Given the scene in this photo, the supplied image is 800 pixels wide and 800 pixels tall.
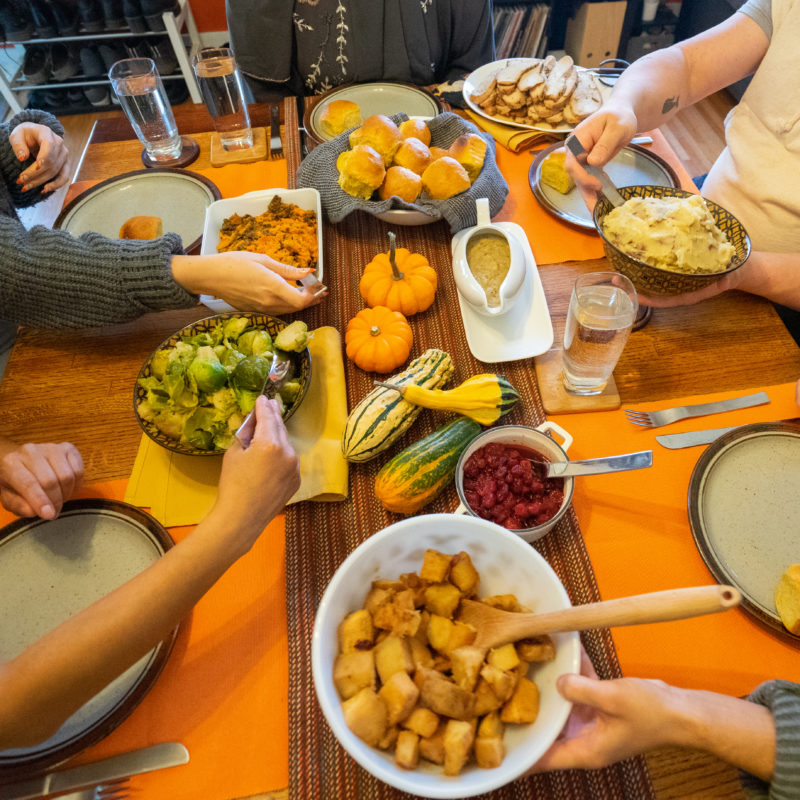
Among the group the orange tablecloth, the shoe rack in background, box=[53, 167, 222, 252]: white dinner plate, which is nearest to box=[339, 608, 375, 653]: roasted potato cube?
the orange tablecloth

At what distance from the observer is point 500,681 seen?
715mm

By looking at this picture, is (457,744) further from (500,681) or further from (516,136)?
(516,136)

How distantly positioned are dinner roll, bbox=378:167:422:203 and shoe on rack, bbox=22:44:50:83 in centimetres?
424

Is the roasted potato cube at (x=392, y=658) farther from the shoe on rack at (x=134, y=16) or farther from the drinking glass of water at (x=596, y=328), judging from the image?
the shoe on rack at (x=134, y=16)

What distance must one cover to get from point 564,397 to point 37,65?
5043 millimetres

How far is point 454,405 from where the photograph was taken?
3.64 feet

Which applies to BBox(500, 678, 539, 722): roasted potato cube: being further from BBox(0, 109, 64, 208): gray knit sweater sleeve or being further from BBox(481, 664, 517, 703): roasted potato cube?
BBox(0, 109, 64, 208): gray knit sweater sleeve

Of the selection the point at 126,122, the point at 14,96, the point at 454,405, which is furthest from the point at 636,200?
the point at 14,96

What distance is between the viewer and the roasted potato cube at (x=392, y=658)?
734 mm

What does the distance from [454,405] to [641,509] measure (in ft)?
1.38

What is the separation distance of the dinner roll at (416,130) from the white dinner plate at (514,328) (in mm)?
417

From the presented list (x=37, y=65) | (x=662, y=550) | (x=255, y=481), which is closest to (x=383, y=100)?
(x=255, y=481)

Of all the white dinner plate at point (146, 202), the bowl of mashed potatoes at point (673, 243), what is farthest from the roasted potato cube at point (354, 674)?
the white dinner plate at point (146, 202)

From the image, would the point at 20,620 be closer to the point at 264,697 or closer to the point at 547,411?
the point at 264,697
